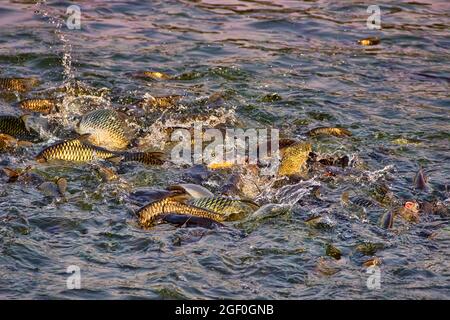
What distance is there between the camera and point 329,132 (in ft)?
23.9

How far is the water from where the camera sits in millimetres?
4875

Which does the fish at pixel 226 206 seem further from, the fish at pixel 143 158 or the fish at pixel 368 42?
the fish at pixel 368 42

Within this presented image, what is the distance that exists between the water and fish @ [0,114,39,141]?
0.61 feet

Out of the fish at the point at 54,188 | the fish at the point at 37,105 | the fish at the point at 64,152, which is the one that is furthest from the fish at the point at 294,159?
the fish at the point at 37,105

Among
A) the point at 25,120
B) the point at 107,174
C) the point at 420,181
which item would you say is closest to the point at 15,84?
the point at 25,120

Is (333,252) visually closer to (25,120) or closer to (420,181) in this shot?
(420,181)

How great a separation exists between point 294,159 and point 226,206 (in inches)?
42.1

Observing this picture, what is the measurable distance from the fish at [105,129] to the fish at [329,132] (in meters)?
1.66
